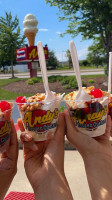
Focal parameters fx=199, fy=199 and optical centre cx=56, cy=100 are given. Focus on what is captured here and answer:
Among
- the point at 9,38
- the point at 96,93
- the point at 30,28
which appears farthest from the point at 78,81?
the point at 9,38

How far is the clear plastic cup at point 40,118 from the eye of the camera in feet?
5.90

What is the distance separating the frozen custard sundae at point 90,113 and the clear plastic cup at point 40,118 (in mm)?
174

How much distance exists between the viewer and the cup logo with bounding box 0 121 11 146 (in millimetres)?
1779

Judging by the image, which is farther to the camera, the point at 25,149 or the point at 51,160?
the point at 25,149

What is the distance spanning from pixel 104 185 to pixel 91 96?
2.58 feet

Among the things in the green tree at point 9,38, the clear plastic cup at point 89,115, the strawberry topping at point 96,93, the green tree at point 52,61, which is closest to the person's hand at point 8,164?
the clear plastic cup at point 89,115

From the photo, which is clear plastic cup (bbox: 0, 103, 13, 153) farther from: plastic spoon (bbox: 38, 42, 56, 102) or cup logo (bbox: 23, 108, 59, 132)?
plastic spoon (bbox: 38, 42, 56, 102)

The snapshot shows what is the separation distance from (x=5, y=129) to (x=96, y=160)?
2.90ft

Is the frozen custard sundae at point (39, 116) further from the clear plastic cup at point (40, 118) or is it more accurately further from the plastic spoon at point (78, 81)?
the plastic spoon at point (78, 81)

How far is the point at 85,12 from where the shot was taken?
11.6m

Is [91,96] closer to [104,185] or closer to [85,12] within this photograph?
[104,185]

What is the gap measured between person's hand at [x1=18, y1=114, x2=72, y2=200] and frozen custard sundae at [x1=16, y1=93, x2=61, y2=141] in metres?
0.08

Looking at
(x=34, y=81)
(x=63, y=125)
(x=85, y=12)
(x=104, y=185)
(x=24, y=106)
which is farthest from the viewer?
(x=34, y=81)

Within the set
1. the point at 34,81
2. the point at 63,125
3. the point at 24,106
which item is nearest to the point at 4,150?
the point at 24,106
